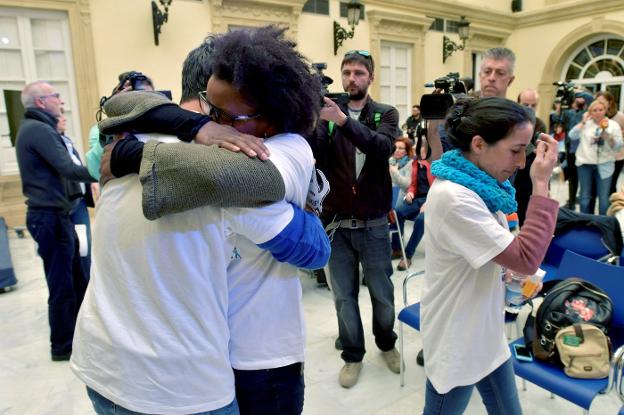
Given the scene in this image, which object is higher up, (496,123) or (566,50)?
(566,50)

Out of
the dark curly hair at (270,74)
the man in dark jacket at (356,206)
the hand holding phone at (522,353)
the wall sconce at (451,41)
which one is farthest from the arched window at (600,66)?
the dark curly hair at (270,74)

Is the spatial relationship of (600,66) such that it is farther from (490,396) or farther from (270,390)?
(270,390)

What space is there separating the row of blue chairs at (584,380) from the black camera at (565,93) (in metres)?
3.95

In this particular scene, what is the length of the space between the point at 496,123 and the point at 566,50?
1127 centimetres

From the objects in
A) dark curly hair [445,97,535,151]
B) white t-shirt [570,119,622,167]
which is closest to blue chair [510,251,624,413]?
dark curly hair [445,97,535,151]

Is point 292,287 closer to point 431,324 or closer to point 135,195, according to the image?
point 135,195

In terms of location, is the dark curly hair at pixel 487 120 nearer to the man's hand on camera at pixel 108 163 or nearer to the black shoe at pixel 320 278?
the man's hand on camera at pixel 108 163

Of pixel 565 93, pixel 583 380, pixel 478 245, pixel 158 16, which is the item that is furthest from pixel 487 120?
pixel 158 16

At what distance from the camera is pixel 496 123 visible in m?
1.34

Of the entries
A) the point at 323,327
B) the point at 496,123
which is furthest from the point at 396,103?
the point at 496,123

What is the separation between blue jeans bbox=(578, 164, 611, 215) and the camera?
5.30m

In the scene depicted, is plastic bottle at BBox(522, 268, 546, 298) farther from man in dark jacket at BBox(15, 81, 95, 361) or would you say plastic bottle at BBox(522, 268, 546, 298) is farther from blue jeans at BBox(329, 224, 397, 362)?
man in dark jacket at BBox(15, 81, 95, 361)

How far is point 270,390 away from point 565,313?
136cm

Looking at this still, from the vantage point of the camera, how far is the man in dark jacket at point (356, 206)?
7.55ft
